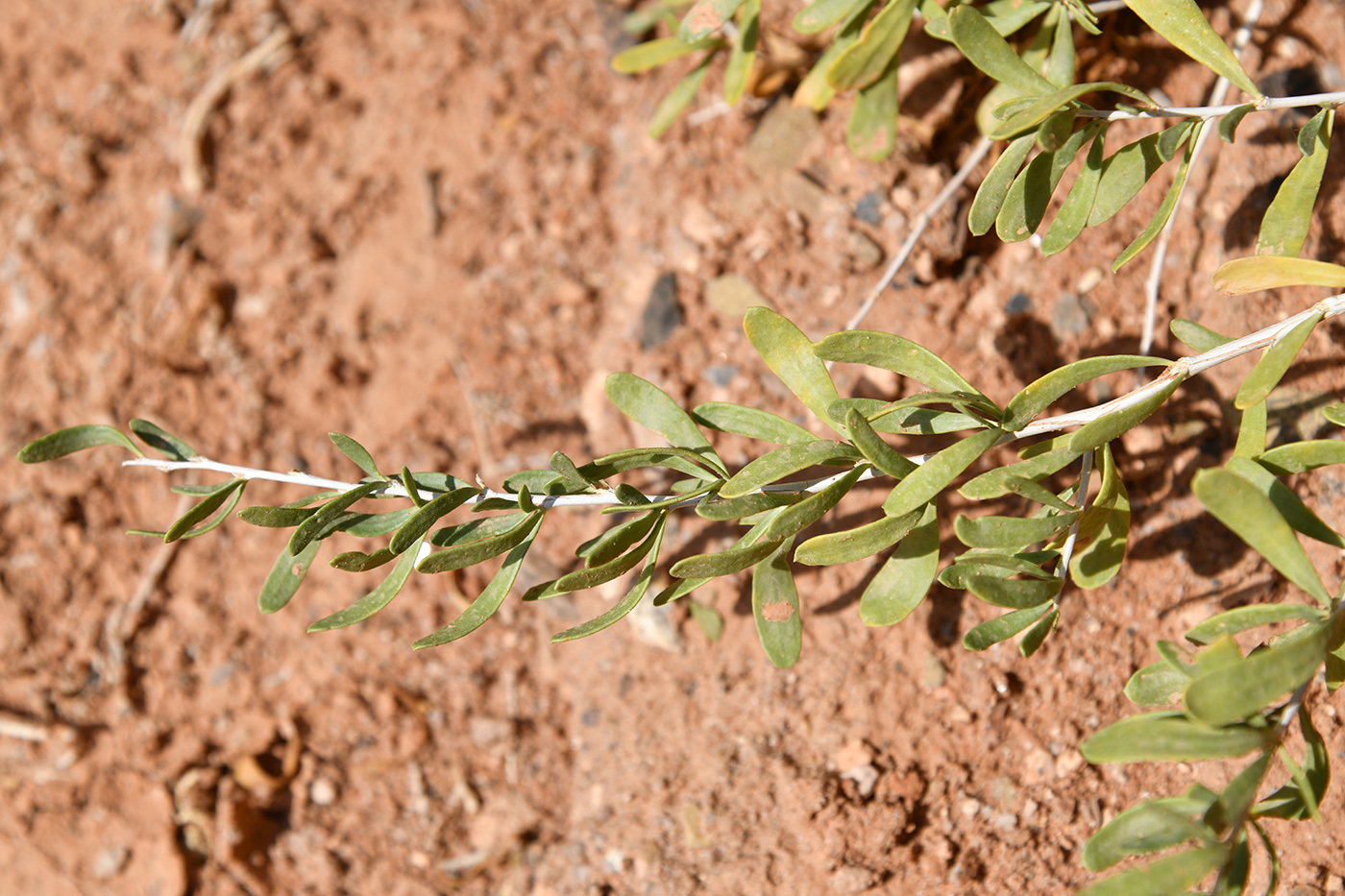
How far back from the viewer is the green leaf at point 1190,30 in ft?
5.25

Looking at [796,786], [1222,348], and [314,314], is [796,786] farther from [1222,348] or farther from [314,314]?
[314,314]

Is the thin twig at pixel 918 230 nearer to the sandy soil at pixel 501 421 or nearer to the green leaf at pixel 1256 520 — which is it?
the sandy soil at pixel 501 421

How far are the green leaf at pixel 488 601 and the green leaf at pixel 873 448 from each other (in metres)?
0.60

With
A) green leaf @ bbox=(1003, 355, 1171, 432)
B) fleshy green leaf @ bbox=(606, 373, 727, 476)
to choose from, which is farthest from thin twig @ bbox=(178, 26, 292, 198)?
green leaf @ bbox=(1003, 355, 1171, 432)

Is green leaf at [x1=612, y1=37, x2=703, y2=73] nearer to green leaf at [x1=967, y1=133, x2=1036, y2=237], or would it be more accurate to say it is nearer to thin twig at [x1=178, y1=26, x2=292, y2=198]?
green leaf at [x1=967, y1=133, x2=1036, y2=237]

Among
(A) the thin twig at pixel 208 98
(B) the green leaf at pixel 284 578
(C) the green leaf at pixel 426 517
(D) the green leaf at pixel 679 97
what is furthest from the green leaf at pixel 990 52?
(A) the thin twig at pixel 208 98

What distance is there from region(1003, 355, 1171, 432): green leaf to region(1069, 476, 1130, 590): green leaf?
25 cm

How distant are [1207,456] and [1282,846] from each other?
2.79ft

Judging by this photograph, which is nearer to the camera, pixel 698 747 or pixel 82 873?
pixel 698 747

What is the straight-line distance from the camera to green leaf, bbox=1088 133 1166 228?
1.70 meters

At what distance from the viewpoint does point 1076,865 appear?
1.94m

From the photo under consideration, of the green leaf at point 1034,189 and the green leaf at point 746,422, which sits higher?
the green leaf at point 1034,189

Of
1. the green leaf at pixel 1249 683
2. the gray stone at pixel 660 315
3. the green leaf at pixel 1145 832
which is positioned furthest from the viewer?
the gray stone at pixel 660 315

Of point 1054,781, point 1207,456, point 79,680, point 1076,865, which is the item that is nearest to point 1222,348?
point 1207,456
